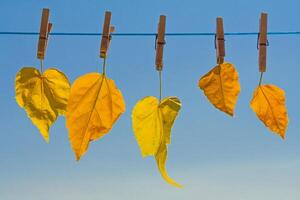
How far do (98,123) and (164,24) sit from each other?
525mm

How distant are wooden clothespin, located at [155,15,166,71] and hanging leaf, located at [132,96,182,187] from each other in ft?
0.50

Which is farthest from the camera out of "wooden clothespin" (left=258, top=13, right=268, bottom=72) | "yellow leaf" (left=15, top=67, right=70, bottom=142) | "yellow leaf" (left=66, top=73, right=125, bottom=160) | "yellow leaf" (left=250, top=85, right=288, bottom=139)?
"wooden clothespin" (left=258, top=13, right=268, bottom=72)

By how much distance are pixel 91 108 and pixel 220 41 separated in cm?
62

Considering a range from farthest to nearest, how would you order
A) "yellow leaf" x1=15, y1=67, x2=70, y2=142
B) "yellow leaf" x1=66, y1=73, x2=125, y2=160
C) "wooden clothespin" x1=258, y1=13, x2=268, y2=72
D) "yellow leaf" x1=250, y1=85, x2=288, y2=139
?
"wooden clothespin" x1=258, y1=13, x2=268, y2=72
"yellow leaf" x1=250, y1=85, x2=288, y2=139
"yellow leaf" x1=15, y1=67, x2=70, y2=142
"yellow leaf" x1=66, y1=73, x2=125, y2=160

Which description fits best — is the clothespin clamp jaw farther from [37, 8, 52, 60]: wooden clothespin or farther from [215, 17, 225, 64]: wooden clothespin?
[37, 8, 52, 60]: wooden clothespin

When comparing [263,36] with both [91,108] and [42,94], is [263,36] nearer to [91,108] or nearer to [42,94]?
[91,108]

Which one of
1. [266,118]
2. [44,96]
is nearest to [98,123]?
[44,96]

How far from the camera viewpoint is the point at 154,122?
5.14 feet

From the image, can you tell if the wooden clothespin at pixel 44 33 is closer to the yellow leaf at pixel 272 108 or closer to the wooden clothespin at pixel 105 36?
the wooden clothespin at pixel 105 36

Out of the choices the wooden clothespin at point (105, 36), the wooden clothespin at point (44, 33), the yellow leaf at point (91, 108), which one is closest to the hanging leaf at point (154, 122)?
the yellow leaf at point (91, 108)

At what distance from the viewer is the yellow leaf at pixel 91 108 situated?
1411 millimetres

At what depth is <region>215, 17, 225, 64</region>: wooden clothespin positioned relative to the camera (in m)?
1.74

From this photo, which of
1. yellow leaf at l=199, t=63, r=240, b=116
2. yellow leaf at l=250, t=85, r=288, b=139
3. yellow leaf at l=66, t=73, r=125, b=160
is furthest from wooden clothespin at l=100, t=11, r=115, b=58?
yellow leaf at l=250, t=85, r=288, b=139

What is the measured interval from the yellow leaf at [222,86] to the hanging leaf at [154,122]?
5.0 inches
